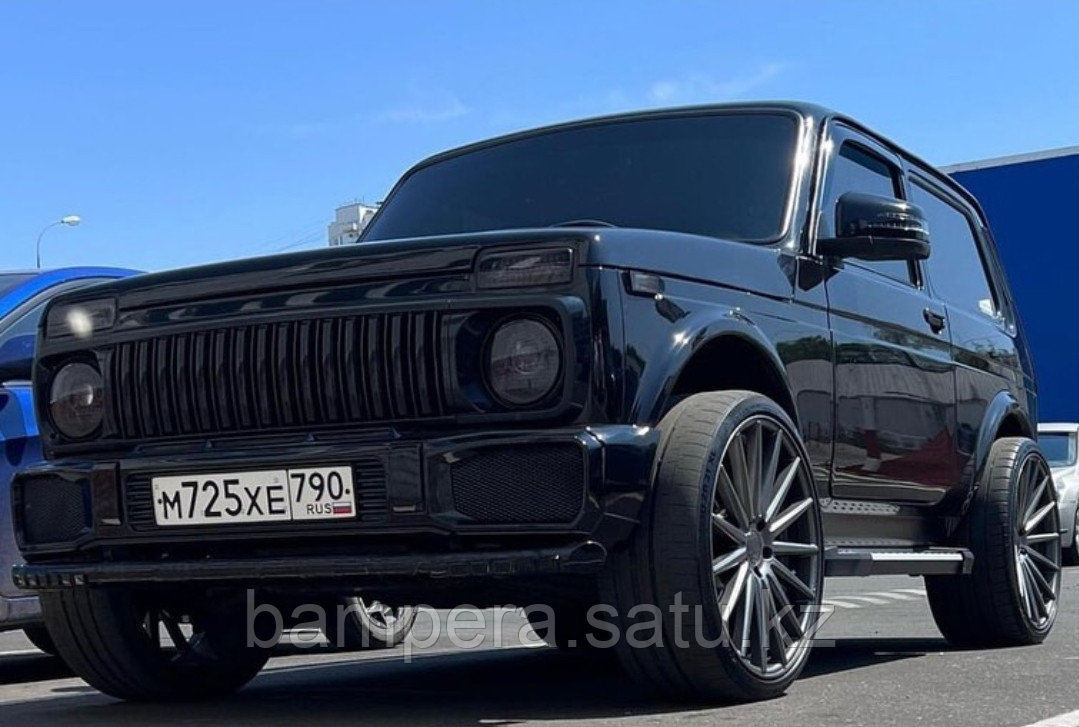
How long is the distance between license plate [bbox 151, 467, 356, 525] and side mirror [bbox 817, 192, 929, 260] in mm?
2062

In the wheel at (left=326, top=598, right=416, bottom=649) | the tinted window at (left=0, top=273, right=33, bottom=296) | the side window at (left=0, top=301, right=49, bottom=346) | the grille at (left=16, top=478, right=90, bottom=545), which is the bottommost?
the wheel at (left=326, top=598, right=416, bottom=649)

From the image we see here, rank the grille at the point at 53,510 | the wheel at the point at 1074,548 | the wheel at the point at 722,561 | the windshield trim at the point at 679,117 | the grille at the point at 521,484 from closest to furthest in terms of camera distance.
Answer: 1. the grille at the point at 521,484
2. the wheel at the point at 722,561
3. the grille at the point at 53,510
4. the windshield trim at the point at 679,117
5. the wheel at the point at 1074,548

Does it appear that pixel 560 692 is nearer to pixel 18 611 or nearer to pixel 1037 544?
pixel 18 611

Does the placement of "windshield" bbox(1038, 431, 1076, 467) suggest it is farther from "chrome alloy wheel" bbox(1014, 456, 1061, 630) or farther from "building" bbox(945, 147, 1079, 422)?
"chrome alloy wheel" bbox(1014, 456, 1061, 630)

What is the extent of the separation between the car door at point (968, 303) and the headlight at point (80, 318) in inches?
129

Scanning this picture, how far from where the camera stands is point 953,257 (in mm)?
7367

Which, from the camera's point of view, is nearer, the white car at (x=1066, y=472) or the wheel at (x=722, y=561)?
the wheel at (x=722, y=561)

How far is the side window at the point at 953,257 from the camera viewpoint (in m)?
7.01

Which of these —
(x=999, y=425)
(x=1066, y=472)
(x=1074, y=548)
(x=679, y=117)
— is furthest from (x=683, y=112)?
(x=1066, y=472)

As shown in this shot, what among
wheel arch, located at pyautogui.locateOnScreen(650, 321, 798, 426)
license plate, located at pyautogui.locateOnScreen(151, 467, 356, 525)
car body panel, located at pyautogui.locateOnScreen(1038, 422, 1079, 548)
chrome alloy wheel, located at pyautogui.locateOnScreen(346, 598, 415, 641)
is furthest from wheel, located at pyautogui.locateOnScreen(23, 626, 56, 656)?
car body panel, located at pyautogui.locateOnScreen(1038, 422, 1079, 548)

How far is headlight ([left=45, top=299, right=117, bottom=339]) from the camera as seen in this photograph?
4.73 m

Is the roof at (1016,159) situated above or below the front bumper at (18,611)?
above

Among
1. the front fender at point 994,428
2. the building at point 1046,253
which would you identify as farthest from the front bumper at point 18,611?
the building at point 1046,253

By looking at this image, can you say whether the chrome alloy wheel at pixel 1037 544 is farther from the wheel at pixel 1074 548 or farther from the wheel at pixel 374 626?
the wheel at pixel 1074 548
